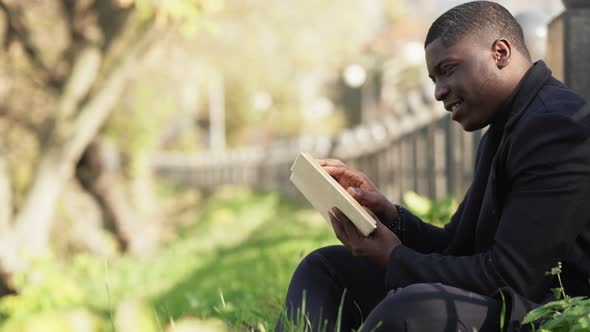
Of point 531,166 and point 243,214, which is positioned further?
point 243,214

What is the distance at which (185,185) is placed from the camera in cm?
3919

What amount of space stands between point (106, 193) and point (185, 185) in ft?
76.1

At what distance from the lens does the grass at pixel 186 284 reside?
3379mm

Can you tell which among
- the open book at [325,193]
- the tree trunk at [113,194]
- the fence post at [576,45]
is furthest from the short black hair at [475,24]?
the tree trunk at [113,194]

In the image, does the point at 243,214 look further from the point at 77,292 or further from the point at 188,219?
the point at 77,292

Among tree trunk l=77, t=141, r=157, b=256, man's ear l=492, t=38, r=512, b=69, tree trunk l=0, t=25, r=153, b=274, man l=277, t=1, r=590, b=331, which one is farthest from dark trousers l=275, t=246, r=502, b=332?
tree trunk l=77, t=141, r=157, b=256

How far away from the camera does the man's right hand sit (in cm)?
314

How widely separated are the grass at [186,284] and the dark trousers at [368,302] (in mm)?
196

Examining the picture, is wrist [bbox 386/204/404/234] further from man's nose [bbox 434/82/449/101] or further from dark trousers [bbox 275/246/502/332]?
man's nose [bbox 434/82/449/101]

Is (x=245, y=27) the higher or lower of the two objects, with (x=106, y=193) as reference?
higher

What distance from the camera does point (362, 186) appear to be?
3.23 m

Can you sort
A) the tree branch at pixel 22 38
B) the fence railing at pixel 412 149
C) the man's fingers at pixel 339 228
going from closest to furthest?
1. the man's fingers at pixel 339 228
2. the fence railing at pixel 412 149
3. the tree branch at pixel 22 38

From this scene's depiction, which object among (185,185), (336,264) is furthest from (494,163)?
(185,185)

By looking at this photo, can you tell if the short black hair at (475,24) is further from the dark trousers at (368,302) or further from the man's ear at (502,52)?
the dark trousers at (368,302)
